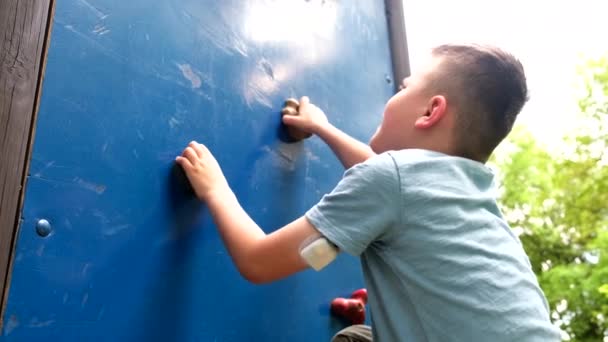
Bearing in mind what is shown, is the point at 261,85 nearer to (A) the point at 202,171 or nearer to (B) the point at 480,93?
(A) the point at 202,171

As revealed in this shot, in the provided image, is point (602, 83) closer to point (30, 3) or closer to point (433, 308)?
point (433, 308)

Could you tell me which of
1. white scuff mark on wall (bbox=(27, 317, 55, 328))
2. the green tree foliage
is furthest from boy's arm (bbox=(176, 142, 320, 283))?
the green tree foliage

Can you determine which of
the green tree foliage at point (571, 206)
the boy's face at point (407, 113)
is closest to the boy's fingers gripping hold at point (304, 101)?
the boy's face at point (407, 113)

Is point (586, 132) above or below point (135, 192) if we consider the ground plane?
below

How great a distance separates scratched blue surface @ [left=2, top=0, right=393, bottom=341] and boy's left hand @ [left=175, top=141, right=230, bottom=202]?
2cm

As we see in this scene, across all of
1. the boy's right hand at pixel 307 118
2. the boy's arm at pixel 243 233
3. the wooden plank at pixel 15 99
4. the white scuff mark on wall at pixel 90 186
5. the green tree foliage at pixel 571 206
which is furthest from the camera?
the green tree foliage at pixel 571 206

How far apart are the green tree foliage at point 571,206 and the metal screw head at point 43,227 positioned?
4791mm

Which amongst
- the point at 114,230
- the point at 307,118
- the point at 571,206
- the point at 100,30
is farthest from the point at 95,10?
the point at 571,206

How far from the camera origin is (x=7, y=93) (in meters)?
0.54

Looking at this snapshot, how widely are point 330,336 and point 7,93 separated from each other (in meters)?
0.79

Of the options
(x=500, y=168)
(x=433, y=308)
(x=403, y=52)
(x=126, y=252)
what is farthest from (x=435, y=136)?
(x=500, y=168)

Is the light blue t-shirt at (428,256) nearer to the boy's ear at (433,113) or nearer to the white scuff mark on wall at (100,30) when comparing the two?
the boy's ear at (433,113)

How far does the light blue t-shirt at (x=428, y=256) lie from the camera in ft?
2.37

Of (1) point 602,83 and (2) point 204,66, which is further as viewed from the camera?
(1) point 602,83
